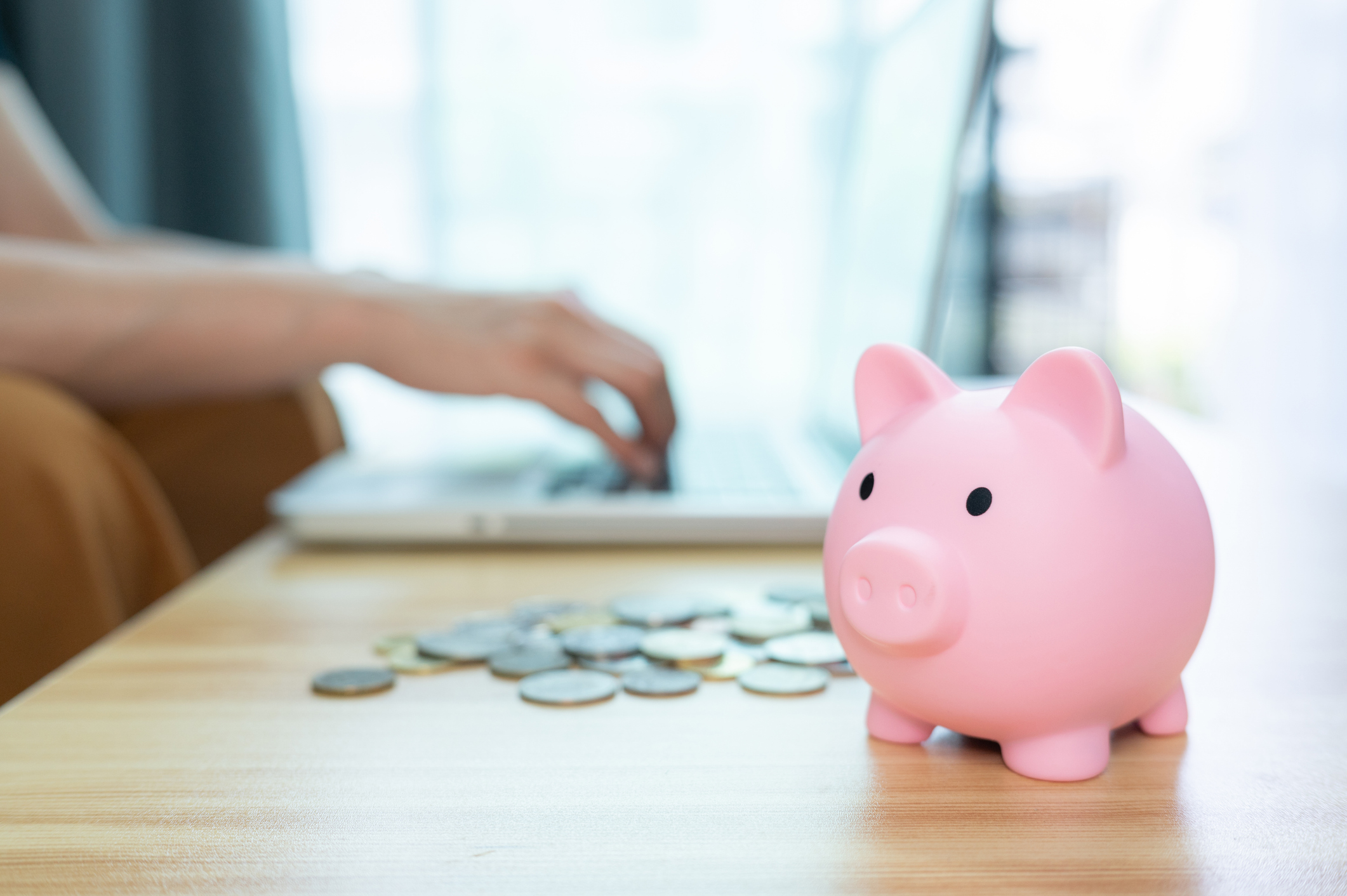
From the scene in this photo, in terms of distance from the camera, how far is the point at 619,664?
45cm

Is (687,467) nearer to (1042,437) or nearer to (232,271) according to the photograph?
(232,271)

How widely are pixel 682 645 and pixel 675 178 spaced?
6.31 feet

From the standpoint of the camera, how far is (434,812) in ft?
1.03

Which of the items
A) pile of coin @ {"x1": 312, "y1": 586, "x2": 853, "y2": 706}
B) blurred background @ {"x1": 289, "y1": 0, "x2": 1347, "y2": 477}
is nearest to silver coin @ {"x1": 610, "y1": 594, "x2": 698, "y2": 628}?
pile of coin @ {"x1": 312, "y1": 586, "x2": 853, "y2": 706}

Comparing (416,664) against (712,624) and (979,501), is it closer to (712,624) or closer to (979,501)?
(712,624)

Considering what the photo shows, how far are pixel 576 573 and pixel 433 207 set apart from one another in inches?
71.2

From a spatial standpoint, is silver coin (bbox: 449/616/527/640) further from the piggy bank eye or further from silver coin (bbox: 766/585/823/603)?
the piggy bank eye

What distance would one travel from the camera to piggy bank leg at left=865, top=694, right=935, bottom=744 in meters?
0.36

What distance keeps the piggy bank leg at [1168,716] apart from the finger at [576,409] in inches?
19.3

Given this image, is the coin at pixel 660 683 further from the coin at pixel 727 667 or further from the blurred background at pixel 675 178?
the blurred background at pixel 675 178

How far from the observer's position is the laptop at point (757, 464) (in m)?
0.69

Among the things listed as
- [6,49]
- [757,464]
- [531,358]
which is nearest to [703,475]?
[757,464]

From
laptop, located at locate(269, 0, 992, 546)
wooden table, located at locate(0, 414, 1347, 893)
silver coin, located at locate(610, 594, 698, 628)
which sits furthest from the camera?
laptop, located at locate(269, 0, 992, 546)

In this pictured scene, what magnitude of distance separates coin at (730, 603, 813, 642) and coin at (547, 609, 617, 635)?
6 cm
